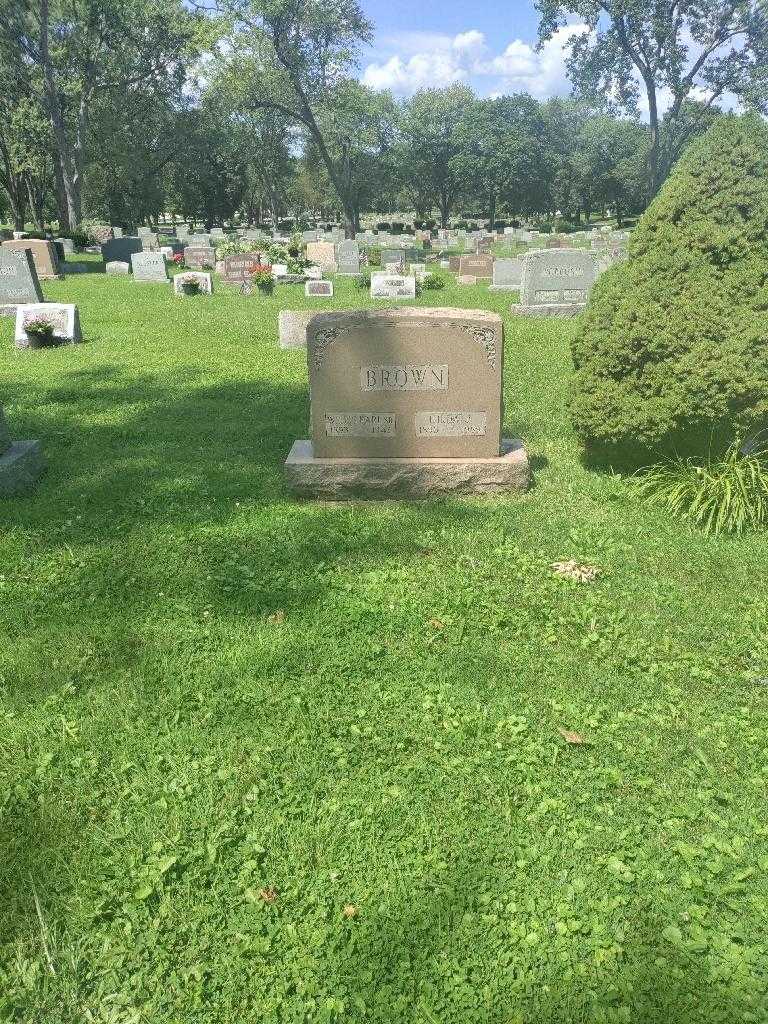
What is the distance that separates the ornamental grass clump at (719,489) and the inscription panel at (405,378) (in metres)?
1.82

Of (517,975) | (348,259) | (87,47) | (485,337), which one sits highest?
(87,47)

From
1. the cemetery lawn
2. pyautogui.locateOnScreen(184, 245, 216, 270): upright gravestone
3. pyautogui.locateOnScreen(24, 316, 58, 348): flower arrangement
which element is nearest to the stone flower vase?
pyautogui.locateOnScreen(24, 316, 58, 348): flower arrangement

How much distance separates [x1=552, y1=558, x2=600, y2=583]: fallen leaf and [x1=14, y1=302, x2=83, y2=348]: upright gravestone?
10.0 metres

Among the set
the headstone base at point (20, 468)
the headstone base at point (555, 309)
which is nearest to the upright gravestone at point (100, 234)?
the headstone base at point (555, 309)

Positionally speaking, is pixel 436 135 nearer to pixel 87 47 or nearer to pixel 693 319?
pixel 87 47

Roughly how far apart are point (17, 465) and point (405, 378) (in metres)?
3.25

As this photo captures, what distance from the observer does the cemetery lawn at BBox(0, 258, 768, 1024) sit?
218 cm

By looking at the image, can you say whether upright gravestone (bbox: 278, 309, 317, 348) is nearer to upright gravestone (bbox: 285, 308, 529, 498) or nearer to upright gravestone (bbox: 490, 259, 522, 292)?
upright gravestone (bbox: 285, 308, 529, 498)

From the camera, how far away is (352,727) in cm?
313

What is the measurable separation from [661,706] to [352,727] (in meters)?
1.47

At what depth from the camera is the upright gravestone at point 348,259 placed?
23.0m

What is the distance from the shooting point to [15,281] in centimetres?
1449

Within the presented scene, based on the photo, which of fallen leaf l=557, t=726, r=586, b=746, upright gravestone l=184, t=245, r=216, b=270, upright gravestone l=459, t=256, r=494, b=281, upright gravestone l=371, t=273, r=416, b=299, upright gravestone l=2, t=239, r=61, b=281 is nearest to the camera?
fallen leaf l=557, t=726, r=586, b=746

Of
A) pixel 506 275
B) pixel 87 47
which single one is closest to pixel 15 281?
pixel 506 275
